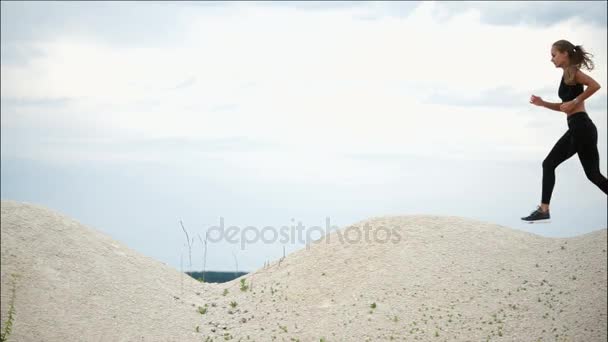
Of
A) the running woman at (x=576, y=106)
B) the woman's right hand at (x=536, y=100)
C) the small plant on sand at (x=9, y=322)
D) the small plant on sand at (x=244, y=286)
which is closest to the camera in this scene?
the running woman at (x=576, y=106)

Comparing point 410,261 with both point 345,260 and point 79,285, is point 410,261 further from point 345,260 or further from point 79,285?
point 79,285

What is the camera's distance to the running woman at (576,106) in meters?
7.15

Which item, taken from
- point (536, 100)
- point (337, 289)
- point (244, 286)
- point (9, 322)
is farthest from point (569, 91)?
point (9, 322)

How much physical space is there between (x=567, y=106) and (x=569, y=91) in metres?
0.25

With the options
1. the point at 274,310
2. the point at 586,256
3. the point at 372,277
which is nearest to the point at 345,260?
the point at 372,277

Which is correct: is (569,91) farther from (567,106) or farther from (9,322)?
(9,322)

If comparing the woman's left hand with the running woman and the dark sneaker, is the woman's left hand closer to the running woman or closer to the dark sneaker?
the running woman

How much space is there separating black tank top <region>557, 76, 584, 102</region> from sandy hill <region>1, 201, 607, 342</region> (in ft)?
30.7

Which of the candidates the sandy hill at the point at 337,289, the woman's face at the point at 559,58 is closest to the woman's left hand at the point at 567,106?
the woman's face at the point at 559,58

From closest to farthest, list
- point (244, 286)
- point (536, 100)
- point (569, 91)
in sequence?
point (569, 91), point (536, 100), point (244, 286)

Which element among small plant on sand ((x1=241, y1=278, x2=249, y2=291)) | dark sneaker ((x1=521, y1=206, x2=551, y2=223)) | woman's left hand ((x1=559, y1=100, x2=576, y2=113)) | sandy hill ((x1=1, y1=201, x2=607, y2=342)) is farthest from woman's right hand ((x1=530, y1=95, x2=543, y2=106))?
small plant on sand ((x1=241, y1=278, x2=249, y2=291))

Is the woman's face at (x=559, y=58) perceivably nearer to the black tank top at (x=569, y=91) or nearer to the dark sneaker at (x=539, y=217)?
the black tank top at (x=569, y=91)

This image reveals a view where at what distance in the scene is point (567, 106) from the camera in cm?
720

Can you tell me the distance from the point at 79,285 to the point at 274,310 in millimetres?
6201
